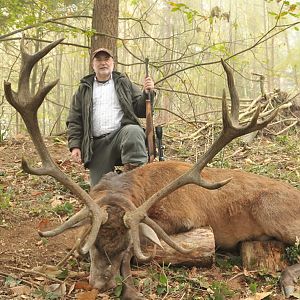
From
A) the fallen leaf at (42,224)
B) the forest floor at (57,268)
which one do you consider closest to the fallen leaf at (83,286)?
→ the forest floor at (57,268)

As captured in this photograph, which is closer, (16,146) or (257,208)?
(257,208)

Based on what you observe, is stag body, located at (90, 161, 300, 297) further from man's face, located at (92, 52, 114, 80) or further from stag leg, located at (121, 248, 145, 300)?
man's face, located at (92, 52, 114, 80)

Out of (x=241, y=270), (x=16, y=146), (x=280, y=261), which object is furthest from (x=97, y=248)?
(x=16, y=146)

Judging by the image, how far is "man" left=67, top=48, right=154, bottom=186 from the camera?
22.9 feet

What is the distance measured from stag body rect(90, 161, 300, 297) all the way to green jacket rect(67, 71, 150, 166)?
5.36 ft

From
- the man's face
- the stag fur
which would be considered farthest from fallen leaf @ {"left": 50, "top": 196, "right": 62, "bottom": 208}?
the man's face

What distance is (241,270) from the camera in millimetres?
5195

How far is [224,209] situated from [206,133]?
17.6 feet

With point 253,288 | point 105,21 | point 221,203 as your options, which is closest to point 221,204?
point 221,203

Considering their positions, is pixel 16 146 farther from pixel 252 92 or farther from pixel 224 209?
pixel 252 92

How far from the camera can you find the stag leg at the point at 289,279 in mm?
4646

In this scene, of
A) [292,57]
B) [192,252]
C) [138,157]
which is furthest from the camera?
[292,57]

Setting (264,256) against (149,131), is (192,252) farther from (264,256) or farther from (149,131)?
(149,131)

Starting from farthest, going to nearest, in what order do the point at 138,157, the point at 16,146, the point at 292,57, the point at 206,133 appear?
the point at 292,57
the point at 206,133
the point at 16,146
the point at 138,157
